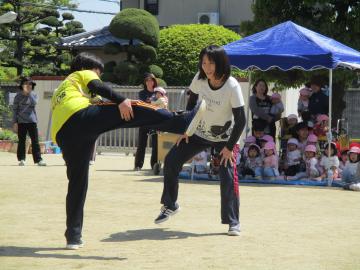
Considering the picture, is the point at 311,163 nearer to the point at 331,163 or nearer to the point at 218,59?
the point at 331,163

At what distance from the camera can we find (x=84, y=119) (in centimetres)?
670

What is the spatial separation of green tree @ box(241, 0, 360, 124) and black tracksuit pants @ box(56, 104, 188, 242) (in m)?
10.9

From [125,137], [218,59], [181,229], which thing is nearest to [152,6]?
[125,137]

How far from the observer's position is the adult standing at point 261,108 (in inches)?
566

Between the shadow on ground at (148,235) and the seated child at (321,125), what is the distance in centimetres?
664

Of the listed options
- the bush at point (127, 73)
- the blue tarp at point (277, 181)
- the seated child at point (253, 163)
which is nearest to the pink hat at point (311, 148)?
the blue tarp at point (277, 181)

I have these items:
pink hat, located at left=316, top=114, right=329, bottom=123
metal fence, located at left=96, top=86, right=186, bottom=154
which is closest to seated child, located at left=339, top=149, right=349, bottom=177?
pink hat, located at left=316, top=114, right=329, bottom=123

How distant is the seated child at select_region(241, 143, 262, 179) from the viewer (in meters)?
13.6

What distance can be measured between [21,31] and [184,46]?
16038 millimetres

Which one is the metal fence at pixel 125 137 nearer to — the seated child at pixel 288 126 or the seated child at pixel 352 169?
the seated child at pixel 288 126

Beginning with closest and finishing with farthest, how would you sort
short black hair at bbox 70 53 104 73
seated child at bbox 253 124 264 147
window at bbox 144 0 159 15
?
short black hair at bbox 70 53 104 73
seated child at bbox 253 124 264 147
window at bbox 144 0 159 15

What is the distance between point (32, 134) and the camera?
634 inches

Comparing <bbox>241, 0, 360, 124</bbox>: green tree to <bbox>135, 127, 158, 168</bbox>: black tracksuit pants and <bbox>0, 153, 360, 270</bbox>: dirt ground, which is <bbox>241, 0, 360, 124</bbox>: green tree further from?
<bbox>0, 153, 360, 270</bbox>: dirt ground

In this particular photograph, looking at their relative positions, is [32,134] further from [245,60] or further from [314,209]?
[314,209]
